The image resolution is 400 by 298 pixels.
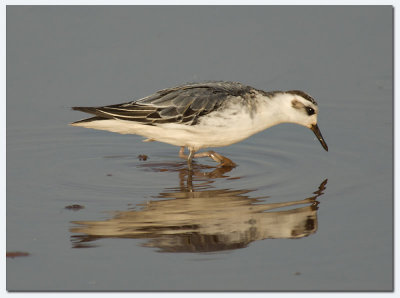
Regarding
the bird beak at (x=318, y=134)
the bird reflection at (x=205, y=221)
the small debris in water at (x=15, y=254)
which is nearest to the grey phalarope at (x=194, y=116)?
the bird beak at (x=318, y=134)

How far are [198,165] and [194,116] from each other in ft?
3.68

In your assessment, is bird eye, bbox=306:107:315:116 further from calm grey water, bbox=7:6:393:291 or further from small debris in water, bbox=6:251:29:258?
small debris in water, bbox=6:251:29:258

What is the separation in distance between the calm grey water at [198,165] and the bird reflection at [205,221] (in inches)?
1.1

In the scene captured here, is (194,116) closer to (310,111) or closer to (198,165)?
(198,165)

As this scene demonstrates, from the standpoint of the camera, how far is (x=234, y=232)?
9.38 metres

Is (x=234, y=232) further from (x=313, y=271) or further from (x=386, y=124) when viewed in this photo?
(x=386, y=124)

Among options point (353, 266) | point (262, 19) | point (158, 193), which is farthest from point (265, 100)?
point (262, 19)

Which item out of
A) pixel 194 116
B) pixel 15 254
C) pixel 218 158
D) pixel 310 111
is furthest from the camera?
pixel 310 111

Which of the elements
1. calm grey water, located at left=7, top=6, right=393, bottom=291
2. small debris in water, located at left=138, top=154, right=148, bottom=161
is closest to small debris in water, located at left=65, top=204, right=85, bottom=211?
calm grey water, located at left=7, top=6, right=393, bottom=291

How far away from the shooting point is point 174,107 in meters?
11.9

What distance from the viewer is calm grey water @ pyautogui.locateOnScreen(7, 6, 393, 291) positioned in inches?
333

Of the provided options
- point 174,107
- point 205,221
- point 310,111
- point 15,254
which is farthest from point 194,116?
point 15,254

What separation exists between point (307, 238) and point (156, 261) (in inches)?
77.4

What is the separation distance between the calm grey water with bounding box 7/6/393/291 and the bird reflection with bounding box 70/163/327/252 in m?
0.03
